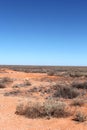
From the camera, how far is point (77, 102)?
12.9 metres

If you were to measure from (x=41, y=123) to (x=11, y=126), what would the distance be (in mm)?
1204

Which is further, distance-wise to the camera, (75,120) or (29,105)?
(29,105)

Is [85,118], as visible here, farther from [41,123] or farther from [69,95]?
[69,95]

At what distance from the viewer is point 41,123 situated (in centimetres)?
945

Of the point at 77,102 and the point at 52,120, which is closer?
the point at 52,120

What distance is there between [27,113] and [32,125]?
4.74 feet

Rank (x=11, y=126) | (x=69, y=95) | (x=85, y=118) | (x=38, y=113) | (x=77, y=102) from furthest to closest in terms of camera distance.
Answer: (x=69, y=95), (x=77, y=102), (x=38, y=113), (x=85, y=118), (x=11, y=126)

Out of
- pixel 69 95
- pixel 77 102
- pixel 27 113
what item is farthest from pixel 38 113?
pixel 69 95

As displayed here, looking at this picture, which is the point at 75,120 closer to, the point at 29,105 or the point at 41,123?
the point at 41,123

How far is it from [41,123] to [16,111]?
200cm

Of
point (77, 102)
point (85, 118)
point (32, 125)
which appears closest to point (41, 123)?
point (32, 125)

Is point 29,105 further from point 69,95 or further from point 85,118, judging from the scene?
point 69,95

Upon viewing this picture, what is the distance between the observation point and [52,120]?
9.89 metres

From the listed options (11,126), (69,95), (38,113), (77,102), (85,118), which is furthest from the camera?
(69,95)
